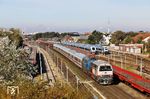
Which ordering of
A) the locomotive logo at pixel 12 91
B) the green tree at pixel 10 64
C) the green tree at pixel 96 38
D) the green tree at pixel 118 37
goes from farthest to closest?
1. the green tree at pixel 96 38
2. the green tree at pixel 118 37
3. the green tree at pixel 10 64
4. the locomotive logo at pixel 12 91

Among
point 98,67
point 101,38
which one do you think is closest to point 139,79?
point 98,67

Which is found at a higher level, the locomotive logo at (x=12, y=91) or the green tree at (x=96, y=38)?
the locomotive logo at (x=12, y=91)

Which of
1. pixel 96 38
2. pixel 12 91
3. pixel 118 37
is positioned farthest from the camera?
pixel 96 38

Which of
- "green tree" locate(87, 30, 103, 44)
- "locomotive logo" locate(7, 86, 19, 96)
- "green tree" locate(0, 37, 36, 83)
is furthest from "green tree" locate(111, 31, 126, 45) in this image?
"locomotive logo" locate(7, 86, 19, 96)

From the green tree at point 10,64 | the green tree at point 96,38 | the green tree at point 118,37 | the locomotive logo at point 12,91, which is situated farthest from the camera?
the green tree at point 96,38

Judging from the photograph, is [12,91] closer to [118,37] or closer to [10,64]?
[10,64]

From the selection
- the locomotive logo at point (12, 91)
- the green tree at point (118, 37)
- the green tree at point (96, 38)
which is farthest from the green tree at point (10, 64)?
the green tree at point (96, 38)

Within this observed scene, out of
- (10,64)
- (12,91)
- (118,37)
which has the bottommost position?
(118,37)

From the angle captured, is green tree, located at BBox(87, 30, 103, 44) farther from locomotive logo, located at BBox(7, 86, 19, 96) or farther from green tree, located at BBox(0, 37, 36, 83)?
locomotive logo, located at BBox(7, 86, 19, 96)

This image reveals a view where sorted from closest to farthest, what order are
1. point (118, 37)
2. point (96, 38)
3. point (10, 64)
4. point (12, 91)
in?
point (12, 91)
point (10, 64)
point (118, 37)
point (96, 38)

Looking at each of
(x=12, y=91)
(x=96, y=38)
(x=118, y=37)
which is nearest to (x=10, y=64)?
(x=12, y=91)

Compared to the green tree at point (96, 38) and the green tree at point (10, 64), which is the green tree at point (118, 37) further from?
the green tree at point (10, 64)

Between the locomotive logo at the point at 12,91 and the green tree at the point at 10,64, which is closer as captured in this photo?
the locomotive logo at the point at 12,91

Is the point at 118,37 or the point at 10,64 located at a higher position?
the point at 10,64
